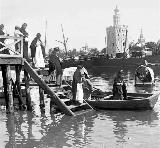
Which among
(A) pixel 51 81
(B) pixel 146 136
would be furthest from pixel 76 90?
(B) pixel 146 136

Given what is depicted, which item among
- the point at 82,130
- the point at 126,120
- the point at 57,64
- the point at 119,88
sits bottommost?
the point at 82,130

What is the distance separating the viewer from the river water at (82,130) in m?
12.5

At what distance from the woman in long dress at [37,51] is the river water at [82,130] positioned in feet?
9.78

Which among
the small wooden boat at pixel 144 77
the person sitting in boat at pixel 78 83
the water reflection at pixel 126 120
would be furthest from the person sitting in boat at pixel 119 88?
the small wooden boat at pixel 144 77

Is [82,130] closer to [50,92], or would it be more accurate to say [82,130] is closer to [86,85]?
[50,92]

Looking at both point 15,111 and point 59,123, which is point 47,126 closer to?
point 59,123

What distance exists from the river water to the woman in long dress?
298 cm

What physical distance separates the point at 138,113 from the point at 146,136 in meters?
4.98

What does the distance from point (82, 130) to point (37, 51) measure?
24.4 feet

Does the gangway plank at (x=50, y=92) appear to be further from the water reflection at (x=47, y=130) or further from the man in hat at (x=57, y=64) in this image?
the man in hat at (x=57, y=64)

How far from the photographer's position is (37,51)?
67.9 feet

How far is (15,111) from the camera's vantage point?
19.2m

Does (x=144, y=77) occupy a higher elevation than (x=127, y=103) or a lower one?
higher

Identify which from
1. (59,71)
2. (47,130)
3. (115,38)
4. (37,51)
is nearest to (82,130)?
(47,130)
